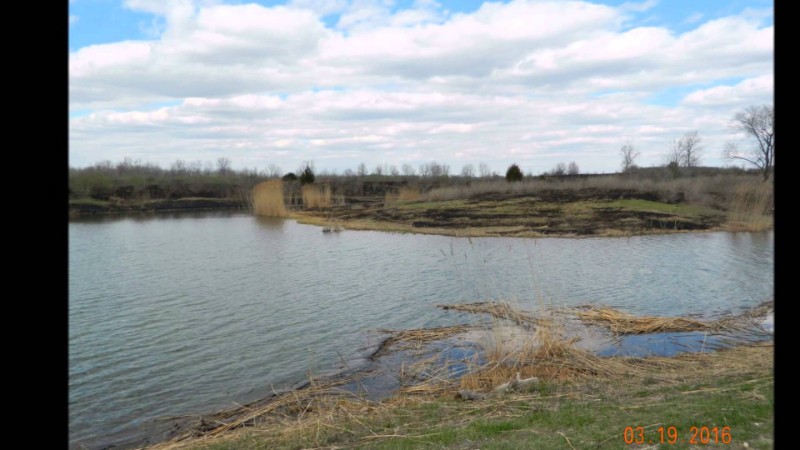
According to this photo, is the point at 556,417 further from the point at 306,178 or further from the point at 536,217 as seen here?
the point at 306,178

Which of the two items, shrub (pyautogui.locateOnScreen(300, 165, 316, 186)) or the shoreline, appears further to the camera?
shrub (pyautogui.locateOnScreen(300, 165, 316, 186))

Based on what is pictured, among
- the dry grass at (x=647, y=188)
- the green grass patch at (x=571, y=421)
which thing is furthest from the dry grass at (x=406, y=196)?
the green grass patch at (x=571, y=421)

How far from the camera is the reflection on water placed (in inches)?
314

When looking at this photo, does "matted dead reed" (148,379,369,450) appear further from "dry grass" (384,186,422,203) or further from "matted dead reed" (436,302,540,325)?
"dry grass" (384,186,422,203)

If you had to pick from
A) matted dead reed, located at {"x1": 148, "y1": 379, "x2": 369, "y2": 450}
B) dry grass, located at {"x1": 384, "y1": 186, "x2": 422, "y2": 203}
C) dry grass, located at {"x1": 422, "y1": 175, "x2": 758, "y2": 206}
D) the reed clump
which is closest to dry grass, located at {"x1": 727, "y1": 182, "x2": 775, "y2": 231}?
dry grass, located at {"x1": 422, "y1": 175, "x2": 758, "y2": 206}

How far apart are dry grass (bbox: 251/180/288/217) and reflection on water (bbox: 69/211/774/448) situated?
11.4m

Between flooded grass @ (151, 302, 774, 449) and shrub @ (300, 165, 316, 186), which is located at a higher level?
shrub @ (300, 165, 316, 186)

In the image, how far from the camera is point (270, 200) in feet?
116

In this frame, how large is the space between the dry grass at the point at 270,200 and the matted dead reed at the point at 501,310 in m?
24.8

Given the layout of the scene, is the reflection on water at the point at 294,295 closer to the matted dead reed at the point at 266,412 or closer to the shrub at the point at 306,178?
the matted dead reed at the point at 266,412

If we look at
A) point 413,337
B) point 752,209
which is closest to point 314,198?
point 752,209
